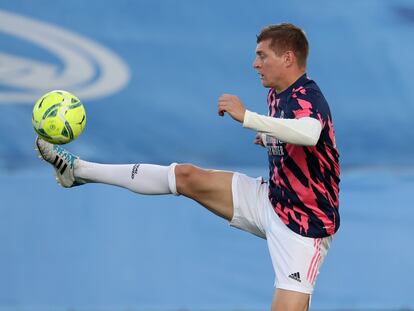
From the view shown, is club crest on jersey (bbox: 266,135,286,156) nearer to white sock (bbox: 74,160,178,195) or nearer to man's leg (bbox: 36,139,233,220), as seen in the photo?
man's leg (bbox: 36,139,233,220)

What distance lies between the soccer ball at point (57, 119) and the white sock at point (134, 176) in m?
0.31

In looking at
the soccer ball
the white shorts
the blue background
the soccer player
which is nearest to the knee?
the soccer player

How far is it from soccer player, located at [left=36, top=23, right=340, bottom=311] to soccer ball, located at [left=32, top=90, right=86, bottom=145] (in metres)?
0.24

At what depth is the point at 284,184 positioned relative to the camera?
554 centimetres

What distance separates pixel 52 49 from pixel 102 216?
3.87ft

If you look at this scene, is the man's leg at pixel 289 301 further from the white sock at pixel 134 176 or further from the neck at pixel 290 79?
the neck at pixel 290 79

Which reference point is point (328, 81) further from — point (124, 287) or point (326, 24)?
point (124, 287)

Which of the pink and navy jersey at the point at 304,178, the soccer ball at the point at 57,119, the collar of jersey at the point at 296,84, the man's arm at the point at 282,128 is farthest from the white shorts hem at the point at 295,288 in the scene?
the soccer ball at the point at 57,119

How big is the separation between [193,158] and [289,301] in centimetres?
200

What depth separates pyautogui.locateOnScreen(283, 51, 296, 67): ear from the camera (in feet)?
18.0

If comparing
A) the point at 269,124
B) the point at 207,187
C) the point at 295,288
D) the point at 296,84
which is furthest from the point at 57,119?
the point at 295,288

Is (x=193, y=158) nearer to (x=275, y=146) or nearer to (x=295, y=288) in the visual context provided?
(x=275, y=146)

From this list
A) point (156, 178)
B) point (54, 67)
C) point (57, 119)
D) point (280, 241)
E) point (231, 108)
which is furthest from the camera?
point (54, 67)

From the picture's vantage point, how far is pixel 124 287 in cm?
722
